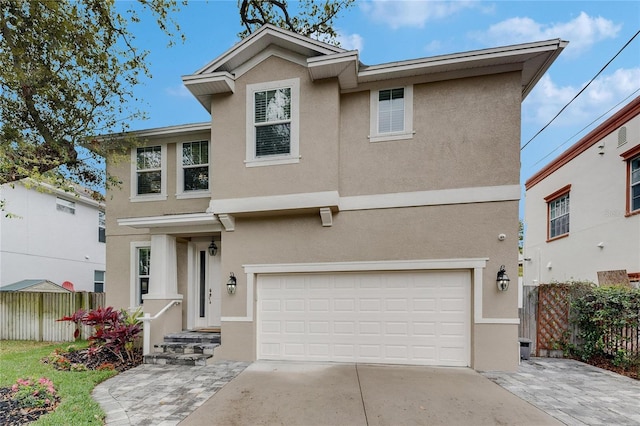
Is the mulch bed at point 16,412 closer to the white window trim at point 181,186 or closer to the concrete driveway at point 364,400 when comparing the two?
the concrete driveway at point 364,400

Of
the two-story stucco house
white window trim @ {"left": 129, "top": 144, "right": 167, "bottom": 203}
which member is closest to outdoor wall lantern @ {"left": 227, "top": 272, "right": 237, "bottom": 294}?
the two-story stucco house

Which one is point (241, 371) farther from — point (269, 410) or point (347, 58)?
point (347, 58)

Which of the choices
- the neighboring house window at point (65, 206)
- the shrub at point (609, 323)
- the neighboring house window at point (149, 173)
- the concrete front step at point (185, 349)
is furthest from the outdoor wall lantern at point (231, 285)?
the neighboring house window at point (65, 206)

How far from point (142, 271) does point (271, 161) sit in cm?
522

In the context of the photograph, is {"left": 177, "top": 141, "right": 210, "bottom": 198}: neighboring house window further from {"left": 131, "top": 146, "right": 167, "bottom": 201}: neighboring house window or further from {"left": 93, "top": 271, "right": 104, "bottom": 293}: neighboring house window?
{"left": 93, "top": 271, "right": 104, "bottom": 293}: neighboring house window

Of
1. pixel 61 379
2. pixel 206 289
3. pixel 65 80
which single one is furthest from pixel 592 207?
pixel 65 80

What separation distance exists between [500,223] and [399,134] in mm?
2760

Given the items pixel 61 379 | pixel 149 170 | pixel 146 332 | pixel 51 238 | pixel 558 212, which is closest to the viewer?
pixel 61 379

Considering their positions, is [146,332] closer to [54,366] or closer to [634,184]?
[54,366]

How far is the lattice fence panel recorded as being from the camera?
23.3ft

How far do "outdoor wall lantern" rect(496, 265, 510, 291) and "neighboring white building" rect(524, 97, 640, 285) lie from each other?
534cm

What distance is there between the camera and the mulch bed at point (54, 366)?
398 centimetres

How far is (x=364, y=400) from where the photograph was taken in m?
4.64

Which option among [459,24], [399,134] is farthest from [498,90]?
[459,24]
